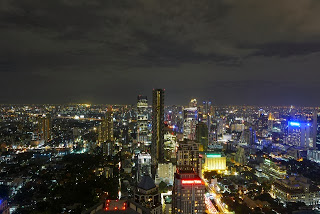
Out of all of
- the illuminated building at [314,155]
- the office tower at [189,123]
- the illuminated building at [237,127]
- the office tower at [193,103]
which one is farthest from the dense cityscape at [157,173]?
the illuminated building at [237,127]

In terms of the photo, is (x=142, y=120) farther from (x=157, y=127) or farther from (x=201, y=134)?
(x=157, y=127)

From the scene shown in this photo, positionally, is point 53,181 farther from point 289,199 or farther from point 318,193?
point 318,193

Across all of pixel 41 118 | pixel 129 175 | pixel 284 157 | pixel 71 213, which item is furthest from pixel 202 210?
pixel 41 118

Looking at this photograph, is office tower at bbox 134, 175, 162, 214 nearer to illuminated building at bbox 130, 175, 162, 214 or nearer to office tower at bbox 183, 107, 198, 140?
illuminated building at bbox 130, 175, 162, 214

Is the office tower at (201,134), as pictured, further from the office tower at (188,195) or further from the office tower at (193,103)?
the office tower at (188,195)

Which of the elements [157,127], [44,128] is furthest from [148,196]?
[44,128]
